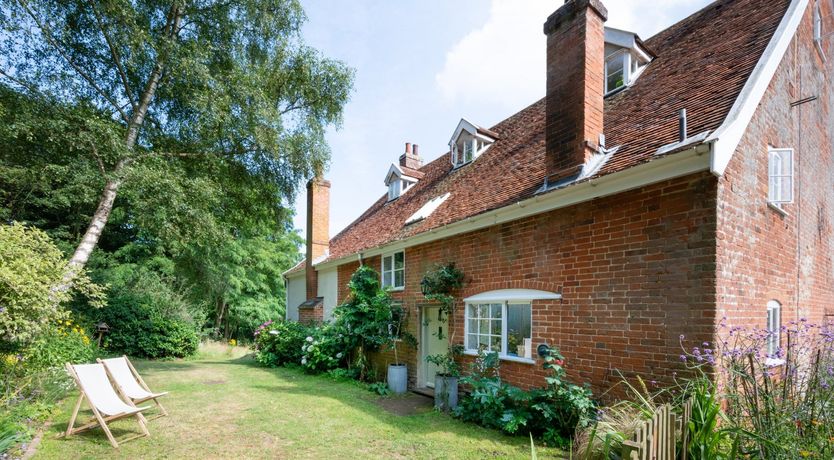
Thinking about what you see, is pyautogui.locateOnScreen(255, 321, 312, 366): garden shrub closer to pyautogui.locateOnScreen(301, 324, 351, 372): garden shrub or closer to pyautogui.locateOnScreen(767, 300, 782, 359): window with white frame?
pyautogui.locateOnScreen(301, 324, 351, 372): garden shrub

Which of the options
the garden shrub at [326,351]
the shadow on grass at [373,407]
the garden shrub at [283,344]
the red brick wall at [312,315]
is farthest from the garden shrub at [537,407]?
the red brick wall at [312,315]

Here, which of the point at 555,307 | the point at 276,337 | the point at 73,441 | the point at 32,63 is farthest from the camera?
the point at 276,337

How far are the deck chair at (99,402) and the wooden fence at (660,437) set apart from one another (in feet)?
21.3

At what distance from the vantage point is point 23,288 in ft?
22.4

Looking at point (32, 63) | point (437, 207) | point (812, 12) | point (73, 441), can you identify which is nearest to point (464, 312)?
point (437, 207)

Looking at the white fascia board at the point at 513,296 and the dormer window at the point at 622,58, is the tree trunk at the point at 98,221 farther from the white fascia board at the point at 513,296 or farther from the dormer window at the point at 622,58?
the dormer window at the point at 622,58

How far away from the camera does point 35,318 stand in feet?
24.1

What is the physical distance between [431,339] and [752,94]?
25.5ft

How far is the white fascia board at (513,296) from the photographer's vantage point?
7.09 metres

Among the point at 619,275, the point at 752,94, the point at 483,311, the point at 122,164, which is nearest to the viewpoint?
the point at 752,94

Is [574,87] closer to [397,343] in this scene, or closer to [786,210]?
[786,210]

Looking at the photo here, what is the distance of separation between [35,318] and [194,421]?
3.21 meters

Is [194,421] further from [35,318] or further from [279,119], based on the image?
[279,119]

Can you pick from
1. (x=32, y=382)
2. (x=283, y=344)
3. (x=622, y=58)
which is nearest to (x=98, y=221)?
(x=32, y=382)
